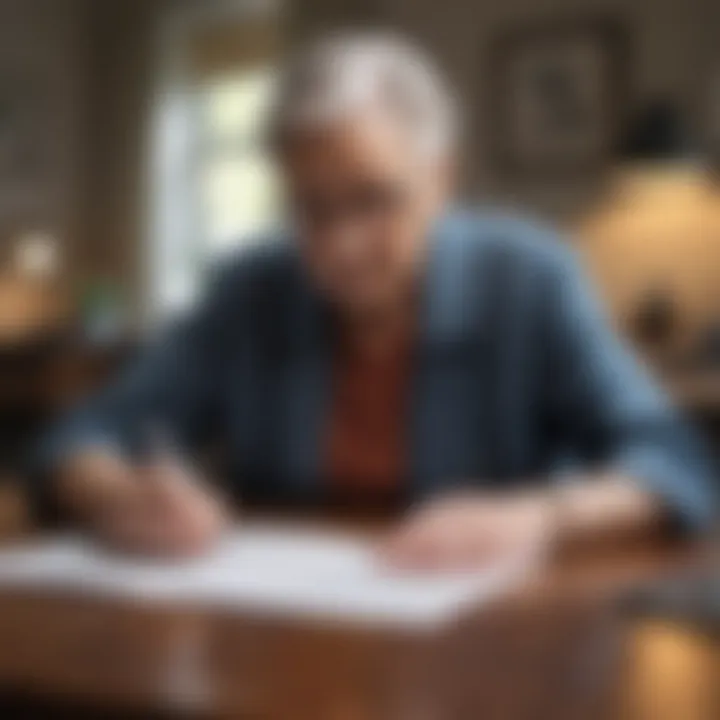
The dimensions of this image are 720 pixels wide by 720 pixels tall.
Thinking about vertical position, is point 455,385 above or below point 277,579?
above

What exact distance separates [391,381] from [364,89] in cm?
14

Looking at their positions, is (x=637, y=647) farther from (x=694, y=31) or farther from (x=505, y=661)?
(x=694, y=31)

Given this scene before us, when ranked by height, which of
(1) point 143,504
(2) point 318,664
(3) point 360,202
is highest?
(3) point 360,202

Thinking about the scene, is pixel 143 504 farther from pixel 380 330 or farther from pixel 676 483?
pixel 676 483

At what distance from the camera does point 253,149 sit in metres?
0.46

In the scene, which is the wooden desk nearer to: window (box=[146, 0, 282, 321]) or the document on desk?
the document on desk

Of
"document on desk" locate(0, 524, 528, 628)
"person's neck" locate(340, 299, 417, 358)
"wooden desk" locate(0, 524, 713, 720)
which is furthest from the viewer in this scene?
"person's neck" locate(340, 299, 417, 358)

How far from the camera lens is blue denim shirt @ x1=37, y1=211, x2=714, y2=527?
49 centimetres

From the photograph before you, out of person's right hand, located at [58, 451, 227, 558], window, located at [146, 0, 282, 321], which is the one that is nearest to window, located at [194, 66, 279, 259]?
window, located at [146, 0, 282, 321]

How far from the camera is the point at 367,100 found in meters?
0.49

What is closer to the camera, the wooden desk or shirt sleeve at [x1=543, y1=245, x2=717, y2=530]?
the wooden desk

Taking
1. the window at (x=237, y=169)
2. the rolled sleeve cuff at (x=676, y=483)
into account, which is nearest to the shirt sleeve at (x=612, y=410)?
the rolled sleeve cuff at (x=676, y=483)

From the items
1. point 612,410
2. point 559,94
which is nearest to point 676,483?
point 612,410

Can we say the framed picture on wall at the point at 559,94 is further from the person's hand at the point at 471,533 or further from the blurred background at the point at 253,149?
the person's hand at the point at 471,533
